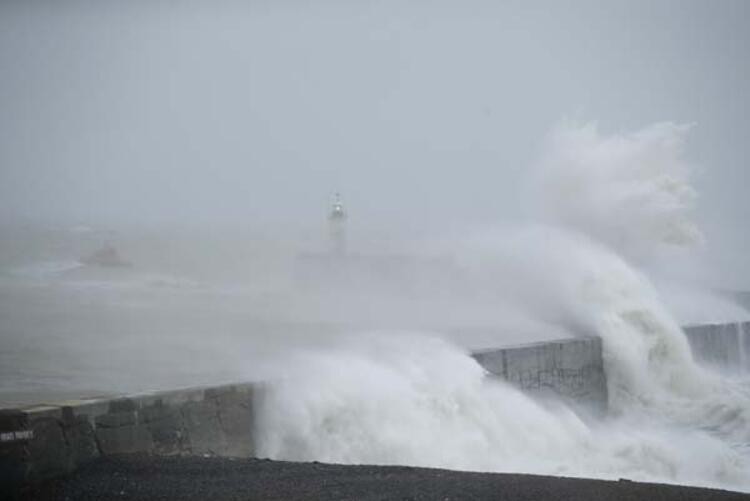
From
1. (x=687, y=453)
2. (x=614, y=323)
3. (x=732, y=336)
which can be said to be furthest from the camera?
(x=732, y=336)

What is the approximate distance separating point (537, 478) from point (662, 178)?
1356cm

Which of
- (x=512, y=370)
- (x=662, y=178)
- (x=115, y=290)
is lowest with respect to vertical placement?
(x=512, y=370)

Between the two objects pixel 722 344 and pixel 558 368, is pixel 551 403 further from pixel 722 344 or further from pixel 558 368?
pixel 722 344

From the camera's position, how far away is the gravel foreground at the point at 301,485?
5.18 meters

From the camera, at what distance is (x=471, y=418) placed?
9.27m

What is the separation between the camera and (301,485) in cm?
547

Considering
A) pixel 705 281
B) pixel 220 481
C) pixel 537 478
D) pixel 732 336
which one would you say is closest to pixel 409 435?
pixel 537 478

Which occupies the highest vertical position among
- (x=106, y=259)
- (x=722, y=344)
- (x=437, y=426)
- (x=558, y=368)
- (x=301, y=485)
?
(x=106, y=259)

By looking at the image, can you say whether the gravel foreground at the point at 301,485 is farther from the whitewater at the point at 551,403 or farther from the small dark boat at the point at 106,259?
the small dark boat at the point at 106,259

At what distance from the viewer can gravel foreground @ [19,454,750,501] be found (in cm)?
518

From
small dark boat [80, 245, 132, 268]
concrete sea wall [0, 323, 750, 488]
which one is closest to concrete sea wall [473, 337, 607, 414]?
concrete sea wall [0, 323, 750, 488]

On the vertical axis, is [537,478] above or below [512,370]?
below

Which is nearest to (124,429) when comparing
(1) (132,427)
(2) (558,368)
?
(1) (132,427)

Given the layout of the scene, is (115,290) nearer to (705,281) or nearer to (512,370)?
(512,370)
